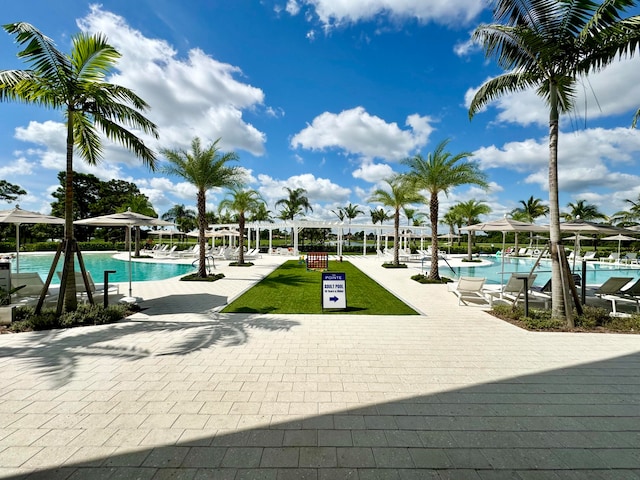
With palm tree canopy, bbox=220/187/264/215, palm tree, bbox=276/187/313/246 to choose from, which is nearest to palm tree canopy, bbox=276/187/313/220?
palm tree, bbox=276/187/313/246

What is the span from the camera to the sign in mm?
7438

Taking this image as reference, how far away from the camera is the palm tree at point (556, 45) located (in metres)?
5.54

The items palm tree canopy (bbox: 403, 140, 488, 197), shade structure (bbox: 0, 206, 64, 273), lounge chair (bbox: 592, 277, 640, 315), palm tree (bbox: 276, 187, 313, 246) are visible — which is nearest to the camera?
shade structure (bbox: 0, 206, 64, 273)

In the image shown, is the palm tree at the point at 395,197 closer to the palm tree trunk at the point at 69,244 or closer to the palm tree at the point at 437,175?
the palm tree at the point at 437,175

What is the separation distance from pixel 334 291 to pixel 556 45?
22.8 feet

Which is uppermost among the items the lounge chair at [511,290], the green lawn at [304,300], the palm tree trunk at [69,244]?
the palm tree trunk at [69,244]

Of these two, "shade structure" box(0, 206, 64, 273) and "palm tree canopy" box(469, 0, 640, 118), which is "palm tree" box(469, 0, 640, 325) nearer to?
"palm tree canopy" box(469, 0, 640, 118)

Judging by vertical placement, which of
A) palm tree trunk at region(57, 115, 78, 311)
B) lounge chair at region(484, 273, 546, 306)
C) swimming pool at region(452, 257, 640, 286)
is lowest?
swimming pool at region(452, 257, 640, 286)

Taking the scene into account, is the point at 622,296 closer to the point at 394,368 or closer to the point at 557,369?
the point at 557,369

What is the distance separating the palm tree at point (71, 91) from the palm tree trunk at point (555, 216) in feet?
29.9

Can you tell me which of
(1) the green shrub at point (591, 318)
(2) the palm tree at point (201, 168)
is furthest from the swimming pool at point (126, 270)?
(1) the green shrub at point (591, 318)

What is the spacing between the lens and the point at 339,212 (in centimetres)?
4175

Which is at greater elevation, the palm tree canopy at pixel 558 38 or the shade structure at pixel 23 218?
the palm tree canopy at pixel 558 38

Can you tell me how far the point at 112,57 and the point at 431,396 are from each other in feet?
27.5
